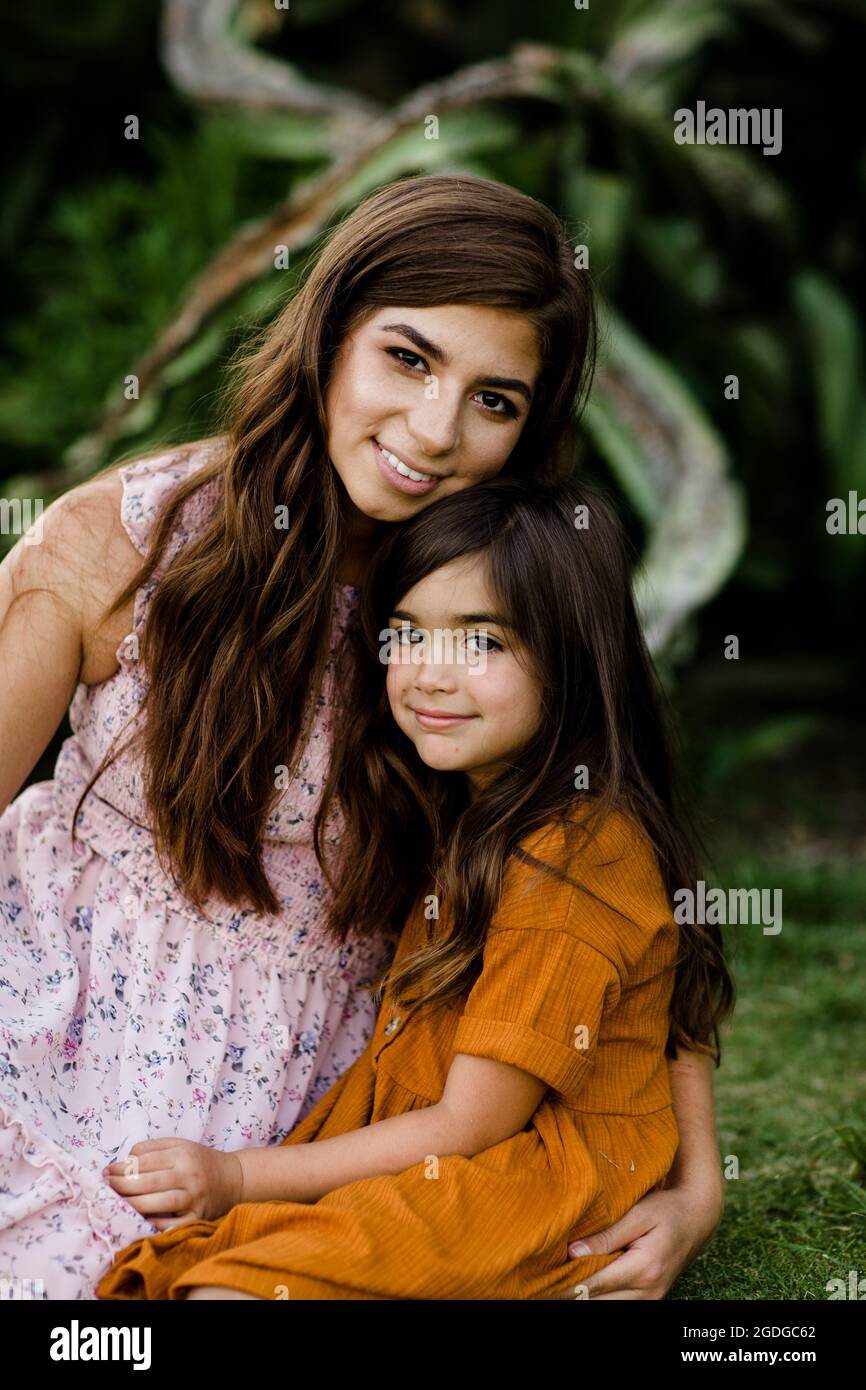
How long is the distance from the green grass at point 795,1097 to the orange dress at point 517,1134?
28cm

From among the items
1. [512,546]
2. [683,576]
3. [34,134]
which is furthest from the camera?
[34,134]

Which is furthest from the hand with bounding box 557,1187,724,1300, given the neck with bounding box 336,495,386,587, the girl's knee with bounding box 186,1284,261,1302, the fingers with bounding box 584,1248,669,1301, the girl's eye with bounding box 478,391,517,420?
the girl's eye with bounding box 478,391,517,420

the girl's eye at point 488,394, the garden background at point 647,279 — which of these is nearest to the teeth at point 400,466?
the girl's eye at point 488,394

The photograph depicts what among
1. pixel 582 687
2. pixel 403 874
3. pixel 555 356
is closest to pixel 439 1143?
pixel 403 874

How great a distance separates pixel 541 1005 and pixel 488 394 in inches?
33.2

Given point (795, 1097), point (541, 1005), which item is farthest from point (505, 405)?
point (795, 1097)

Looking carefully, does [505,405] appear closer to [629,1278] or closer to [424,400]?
[424,400]

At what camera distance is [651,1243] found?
2.02 metres

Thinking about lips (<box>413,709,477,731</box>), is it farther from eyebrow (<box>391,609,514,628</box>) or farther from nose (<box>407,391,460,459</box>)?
nose (<box>407,391,460,459</box>)

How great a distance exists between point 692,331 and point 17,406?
2.14 m

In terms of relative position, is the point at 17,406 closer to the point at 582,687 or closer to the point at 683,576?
the point at 683,576

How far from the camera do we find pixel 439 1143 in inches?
76.0

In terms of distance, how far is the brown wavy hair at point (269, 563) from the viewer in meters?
2.17

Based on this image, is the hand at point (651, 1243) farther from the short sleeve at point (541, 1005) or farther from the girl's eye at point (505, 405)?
the girl's eye at point (505, 405)
